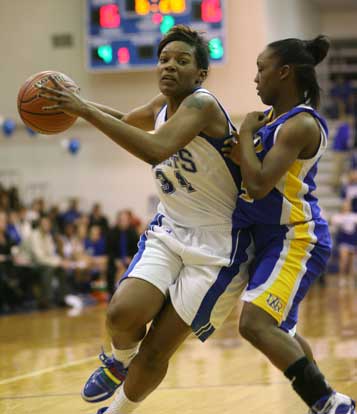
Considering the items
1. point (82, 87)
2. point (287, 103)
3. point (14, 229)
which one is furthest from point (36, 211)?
point (287, 103)

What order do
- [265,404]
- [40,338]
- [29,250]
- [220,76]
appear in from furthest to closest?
1. [220,76]
2. [29,250]
3. [40,338]
4. [265,404]

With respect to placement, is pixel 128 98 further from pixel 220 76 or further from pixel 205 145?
pixel 205 145

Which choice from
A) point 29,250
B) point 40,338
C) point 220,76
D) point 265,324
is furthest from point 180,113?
point 220,76

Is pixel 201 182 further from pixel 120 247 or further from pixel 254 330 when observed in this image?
pixel 120 247

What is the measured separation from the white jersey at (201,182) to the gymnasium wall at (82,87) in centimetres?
1344

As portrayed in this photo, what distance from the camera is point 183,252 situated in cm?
407

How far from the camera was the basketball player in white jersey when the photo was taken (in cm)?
398

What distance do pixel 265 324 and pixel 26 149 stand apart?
1553 cm

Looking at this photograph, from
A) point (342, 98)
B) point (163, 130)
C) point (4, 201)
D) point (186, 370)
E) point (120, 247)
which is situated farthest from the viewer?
point (342, 98)

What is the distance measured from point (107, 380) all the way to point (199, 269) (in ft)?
2.45

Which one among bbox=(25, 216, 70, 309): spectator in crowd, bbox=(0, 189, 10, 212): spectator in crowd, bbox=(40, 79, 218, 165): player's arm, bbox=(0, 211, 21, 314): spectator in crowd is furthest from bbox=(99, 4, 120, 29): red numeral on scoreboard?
bbox=(40, 79, 218, 165): player's arm

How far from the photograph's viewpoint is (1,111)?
728 inches

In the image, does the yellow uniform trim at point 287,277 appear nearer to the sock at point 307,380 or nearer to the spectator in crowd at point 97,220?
the sock at point 307,380

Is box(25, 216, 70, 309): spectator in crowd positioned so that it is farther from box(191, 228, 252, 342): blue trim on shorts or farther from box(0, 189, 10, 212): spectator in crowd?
box(191, 228, 252, 342): blue trim on shorts
